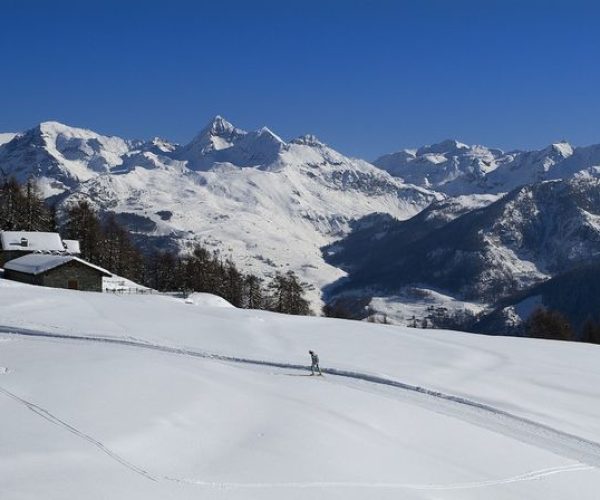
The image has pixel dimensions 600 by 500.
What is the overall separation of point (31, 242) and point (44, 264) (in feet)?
37.6

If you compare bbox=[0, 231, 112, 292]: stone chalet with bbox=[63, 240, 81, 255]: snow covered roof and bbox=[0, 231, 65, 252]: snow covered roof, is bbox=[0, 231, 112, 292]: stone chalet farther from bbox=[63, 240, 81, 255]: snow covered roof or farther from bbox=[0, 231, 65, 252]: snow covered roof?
bbox=[63, 240, 81, 255]: snow covered roof

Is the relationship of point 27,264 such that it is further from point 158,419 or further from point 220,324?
point 158,419

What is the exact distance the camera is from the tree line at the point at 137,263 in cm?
8581

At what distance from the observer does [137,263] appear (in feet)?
308

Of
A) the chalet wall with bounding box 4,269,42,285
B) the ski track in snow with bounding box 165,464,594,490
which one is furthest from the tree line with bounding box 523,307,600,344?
the ski track in snow with bounding box 165,464,594,490

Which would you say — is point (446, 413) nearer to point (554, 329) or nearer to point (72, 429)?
point (72, 429)

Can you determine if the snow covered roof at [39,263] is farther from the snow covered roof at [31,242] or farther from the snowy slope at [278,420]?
the snowy slope at [278,420]

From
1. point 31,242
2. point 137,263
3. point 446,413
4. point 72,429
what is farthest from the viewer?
point 137,263

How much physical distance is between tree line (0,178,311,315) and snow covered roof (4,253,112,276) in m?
15.8

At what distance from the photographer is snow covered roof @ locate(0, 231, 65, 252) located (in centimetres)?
7450

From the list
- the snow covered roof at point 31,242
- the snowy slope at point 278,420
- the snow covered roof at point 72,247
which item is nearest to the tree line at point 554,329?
the snowy slope at point 278,420

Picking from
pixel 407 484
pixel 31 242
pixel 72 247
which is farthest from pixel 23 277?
pixel 407 484

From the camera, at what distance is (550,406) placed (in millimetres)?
25750

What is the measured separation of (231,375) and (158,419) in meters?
7.38
